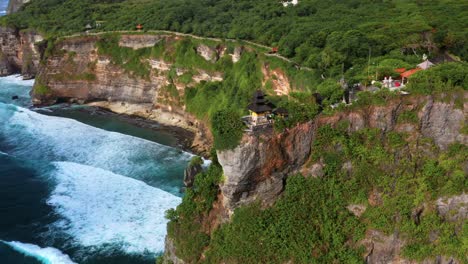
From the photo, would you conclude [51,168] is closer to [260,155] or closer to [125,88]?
[125,88]

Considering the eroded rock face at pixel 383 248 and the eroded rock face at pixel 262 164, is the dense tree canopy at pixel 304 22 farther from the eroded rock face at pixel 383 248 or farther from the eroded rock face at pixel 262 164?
the eroded rock face at pixel 383 248

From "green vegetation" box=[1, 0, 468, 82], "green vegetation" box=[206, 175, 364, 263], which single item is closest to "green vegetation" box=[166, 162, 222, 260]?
"green vegetation" box=[206, 175, 364, 263]

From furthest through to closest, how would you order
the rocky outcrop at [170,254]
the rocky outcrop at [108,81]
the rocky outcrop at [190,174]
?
the rocky outcrop at [108,81] < the rocky outcrop at [190,174] < the rocky outcrop at [170,254]

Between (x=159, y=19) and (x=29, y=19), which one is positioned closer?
(x=159, y=19)

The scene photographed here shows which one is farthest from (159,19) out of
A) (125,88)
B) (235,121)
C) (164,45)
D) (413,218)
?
(413,218)

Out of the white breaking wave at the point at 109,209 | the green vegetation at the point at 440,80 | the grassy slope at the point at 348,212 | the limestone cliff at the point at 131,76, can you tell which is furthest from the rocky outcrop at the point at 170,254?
the limestone cliff at the point at 131,76
